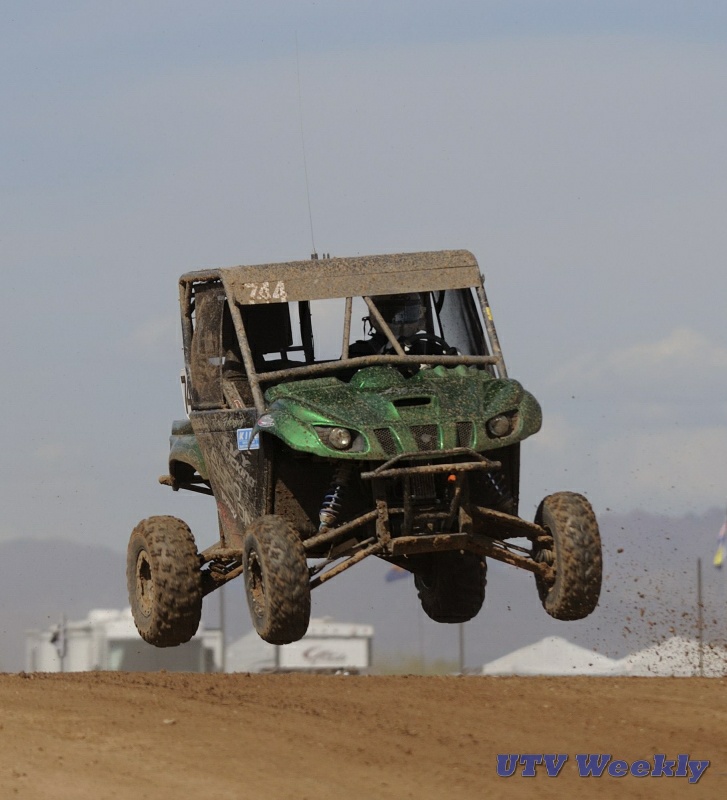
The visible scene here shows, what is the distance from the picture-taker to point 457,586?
563 inches

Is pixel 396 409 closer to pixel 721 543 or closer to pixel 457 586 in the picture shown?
pixel 457 586

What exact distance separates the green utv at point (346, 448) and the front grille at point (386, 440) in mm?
12

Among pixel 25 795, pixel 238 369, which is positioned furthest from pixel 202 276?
pixel 25 795

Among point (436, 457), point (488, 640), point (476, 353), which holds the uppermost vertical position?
point (476, 353)

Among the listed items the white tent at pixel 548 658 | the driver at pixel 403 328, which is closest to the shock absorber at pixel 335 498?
the driver at pixel 403 328

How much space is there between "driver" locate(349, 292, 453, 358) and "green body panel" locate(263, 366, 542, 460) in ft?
2.04

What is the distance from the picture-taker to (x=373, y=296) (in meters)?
13.1

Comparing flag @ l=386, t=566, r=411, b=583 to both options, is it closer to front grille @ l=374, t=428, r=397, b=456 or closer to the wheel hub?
the wheel hub

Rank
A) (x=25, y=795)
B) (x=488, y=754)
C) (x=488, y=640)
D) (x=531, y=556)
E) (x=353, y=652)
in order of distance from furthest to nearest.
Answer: (x=488, y=640) → (x=353, y=652) → (x=531, y=556) → (x=488, y=754) → (x=25, y=795)

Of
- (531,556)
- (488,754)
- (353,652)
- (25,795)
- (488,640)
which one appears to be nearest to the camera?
(25,795)

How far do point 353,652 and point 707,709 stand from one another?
100 ft

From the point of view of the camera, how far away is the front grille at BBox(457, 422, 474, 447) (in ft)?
39.1

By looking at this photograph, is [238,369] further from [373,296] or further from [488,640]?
[488,640]

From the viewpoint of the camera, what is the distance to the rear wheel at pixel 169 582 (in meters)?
12.9
